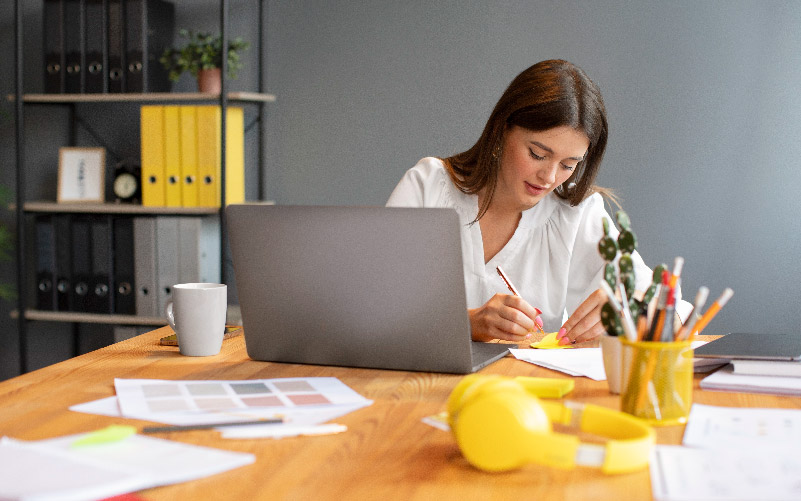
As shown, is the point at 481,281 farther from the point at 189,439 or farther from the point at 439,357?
the point at 189,439

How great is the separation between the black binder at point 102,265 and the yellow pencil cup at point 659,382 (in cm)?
240

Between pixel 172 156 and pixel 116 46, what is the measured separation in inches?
17.9

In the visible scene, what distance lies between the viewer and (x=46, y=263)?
295 cm

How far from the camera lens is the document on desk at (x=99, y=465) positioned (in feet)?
1.99

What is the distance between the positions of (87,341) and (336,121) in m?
1.38

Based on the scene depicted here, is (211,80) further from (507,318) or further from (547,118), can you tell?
(507,318)

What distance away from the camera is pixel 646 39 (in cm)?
277

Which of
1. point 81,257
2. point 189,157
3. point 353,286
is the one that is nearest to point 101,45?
point 189,157

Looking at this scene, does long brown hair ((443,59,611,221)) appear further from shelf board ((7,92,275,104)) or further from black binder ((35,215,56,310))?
black binder ((35,215,56,310))

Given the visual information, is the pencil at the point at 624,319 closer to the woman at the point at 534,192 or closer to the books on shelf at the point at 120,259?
the woman at the point at 534,192

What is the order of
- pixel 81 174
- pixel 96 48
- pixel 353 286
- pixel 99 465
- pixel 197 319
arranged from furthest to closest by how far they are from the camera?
1. pixel 81 174
2. pixel 96 48
3. pixel 197 319
4. pixel 353 286
5. pixel 99 465

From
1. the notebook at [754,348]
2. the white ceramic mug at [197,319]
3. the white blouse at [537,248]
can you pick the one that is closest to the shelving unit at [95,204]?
the white blouse at [537,248]

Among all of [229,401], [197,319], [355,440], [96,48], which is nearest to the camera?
[355,440]

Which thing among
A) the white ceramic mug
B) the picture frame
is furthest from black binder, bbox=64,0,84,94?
the white ceramic mug
